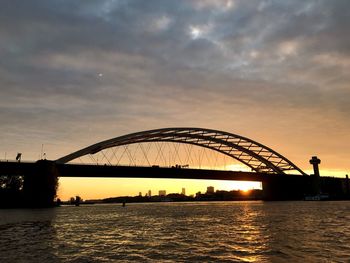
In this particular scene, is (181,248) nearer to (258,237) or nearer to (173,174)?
(258,237)

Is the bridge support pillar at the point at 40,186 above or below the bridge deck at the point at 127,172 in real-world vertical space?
below

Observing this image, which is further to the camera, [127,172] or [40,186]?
[127,172]

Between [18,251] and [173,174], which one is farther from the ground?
[173,174]

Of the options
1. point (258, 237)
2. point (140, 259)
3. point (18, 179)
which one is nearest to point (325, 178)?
point (18, 179)

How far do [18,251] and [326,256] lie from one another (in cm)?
1673

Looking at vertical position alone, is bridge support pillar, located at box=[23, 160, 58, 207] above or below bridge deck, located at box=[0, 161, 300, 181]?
below

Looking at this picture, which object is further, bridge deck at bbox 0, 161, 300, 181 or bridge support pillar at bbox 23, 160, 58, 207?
bridge deck at bbox 0, 161, 300, 181

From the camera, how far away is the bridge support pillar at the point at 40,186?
84938 mm

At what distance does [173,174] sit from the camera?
374 ft

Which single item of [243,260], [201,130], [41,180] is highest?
[201,130]

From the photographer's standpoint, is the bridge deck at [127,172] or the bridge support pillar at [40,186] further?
the bridge deck at [127,172]

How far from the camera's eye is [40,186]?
85188mm

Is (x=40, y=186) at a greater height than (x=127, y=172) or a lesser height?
lesser

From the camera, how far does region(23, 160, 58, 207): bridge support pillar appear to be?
84938mm
